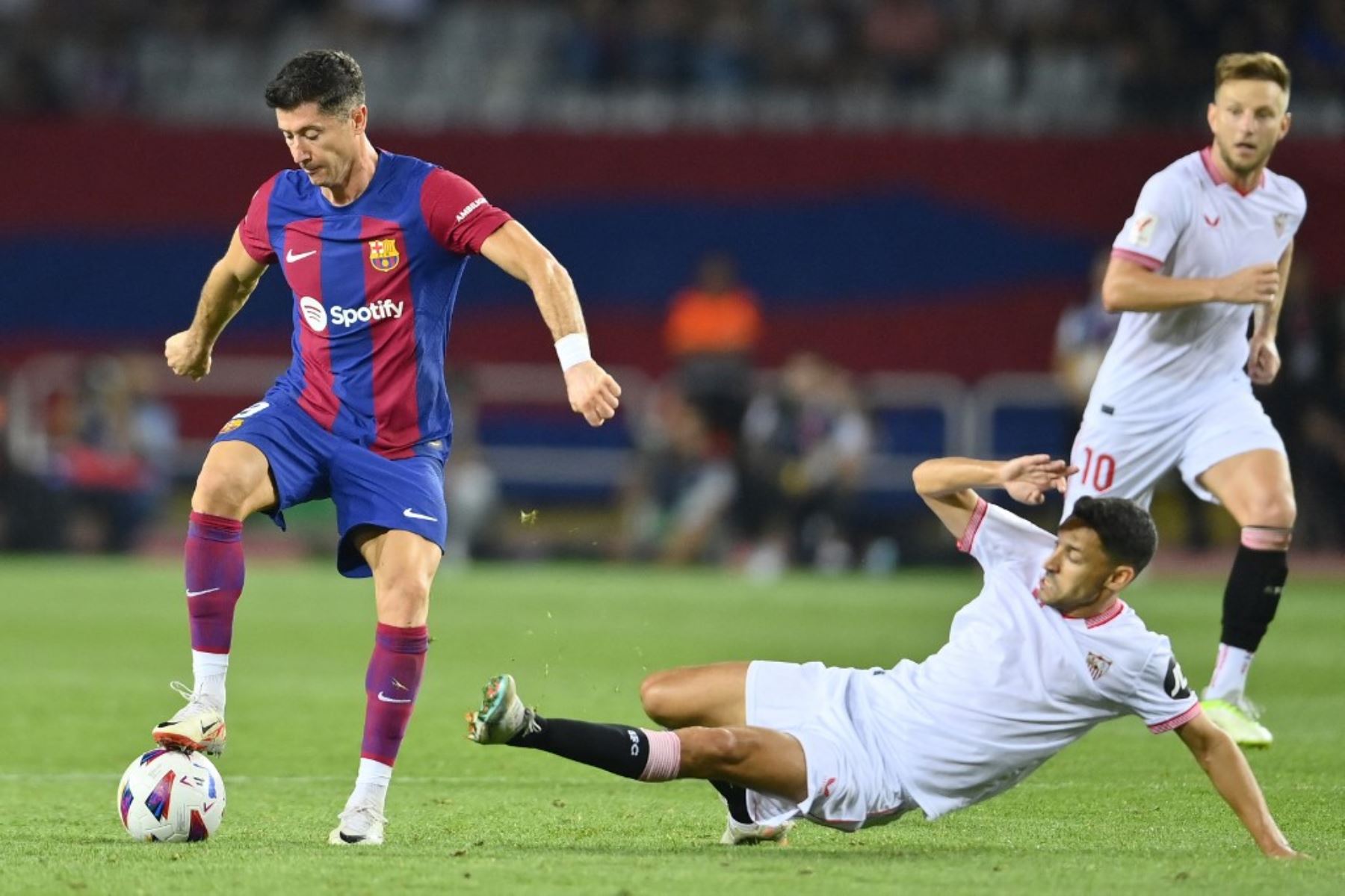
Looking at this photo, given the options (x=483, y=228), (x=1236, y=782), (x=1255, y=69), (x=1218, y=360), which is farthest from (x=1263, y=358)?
(x=483, y=228)

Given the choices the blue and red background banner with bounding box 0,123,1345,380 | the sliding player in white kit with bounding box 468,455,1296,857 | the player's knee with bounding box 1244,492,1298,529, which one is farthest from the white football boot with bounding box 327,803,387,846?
the blue and red background banner with bounding box 0,123,1345,380

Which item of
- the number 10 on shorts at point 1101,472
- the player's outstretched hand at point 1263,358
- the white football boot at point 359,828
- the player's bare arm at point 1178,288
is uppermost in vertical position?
the player's bare arm at point 1178,288

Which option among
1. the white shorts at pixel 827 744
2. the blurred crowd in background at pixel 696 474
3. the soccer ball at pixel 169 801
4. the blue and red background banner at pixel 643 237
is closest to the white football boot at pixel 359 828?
the soccer ball at pixel 169 801

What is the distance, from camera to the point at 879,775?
635 centimetres

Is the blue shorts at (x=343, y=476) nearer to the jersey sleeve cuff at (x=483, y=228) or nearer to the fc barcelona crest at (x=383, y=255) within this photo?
the fc barcelona crest at (x=383, y=255)

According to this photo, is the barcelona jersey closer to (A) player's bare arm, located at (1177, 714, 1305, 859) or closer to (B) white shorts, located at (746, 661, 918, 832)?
(B) white shorts, located at (746, 661, 918, 832)

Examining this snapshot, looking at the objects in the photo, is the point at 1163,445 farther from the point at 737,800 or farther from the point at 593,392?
the point at 593,392

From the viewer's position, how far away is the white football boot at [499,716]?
606 centimetres

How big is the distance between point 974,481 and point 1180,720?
0.93m

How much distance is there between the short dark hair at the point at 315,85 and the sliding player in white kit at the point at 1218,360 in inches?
126

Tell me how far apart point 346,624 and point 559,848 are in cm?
835

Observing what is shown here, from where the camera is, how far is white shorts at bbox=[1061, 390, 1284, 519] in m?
8.77

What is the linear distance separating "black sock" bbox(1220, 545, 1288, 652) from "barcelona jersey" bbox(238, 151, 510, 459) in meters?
3.48

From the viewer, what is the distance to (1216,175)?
8789 mm
